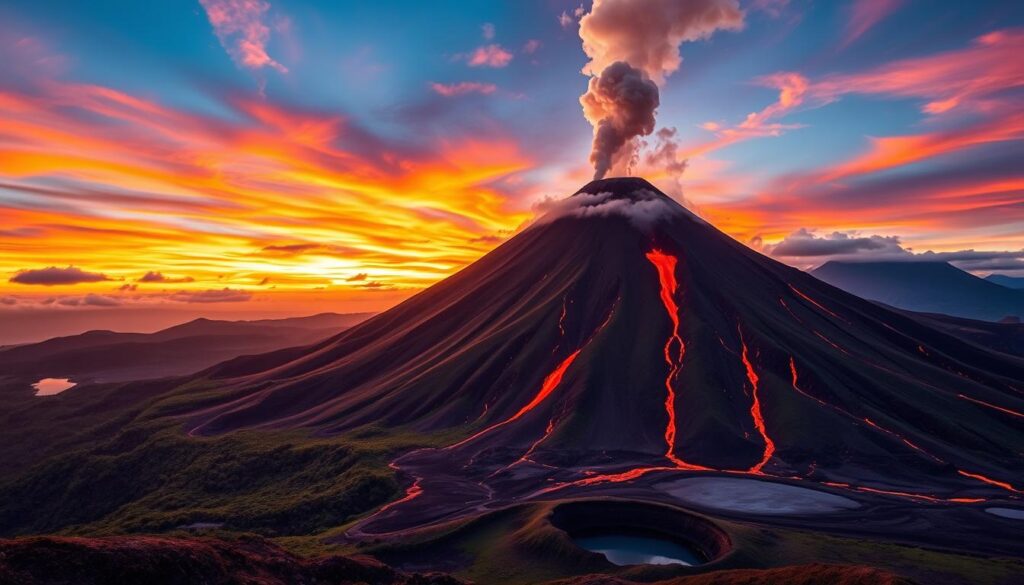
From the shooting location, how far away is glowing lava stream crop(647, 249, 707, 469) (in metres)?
89.4

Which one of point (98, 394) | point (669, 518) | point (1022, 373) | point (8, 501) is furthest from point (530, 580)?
point (98, 394)

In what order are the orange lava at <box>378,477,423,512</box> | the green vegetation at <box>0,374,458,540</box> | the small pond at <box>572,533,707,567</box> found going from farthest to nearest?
the green vegetation at <box>0,374,458,540</box> → the orange lava at <box>378,477,423,512</box> → the small pond at <box>572,533,707,567</box>

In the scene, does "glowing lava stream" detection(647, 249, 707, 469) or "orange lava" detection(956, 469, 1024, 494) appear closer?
"orange lava" detection(956, 469, 1024, 494)

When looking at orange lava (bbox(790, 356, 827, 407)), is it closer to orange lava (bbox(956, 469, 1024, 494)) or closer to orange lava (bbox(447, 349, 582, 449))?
orange lava (bbox(956, 469, 1024, 494))

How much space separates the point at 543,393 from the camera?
108875mm

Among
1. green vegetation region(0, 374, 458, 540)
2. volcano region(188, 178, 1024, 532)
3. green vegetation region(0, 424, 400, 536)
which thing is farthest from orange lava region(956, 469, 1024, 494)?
green vegetation region(0, 424, 400, 536)

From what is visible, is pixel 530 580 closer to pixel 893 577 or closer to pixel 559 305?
pixel 893 577

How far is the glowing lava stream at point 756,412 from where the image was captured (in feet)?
272

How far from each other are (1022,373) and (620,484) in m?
130

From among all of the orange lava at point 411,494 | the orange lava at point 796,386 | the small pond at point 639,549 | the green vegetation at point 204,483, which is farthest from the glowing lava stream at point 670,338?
the green vegetation at point 204,483

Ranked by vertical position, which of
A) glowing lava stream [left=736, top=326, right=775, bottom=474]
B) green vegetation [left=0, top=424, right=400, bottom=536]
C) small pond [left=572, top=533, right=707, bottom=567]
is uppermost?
glowing lava stream [left=736, top=326, right=775, bottom=474]

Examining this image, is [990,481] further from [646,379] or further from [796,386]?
[646,379]

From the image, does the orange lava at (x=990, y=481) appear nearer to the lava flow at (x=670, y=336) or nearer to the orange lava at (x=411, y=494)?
the lava flow at (x=670, y=336)

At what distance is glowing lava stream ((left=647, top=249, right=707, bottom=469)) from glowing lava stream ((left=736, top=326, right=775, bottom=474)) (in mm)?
9672
